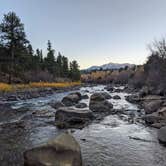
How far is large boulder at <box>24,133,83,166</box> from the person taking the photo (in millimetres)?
6469

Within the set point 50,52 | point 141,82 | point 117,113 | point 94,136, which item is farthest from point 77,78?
point 94,136

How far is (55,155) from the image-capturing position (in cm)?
665

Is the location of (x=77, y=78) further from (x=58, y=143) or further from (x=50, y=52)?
(x=58, y=143)

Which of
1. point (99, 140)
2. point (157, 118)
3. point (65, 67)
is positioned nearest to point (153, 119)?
point (157, 118)

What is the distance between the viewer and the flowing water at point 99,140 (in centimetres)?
798

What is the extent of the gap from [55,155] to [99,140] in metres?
4.21

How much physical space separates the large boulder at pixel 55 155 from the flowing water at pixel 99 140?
3.25 feet

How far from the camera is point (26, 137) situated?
35.4 ft

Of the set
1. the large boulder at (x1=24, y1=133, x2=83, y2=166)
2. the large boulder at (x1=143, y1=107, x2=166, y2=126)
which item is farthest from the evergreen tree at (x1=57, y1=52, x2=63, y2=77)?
the large boulder at (x1=24, y1=133, x2=83, y2=166)

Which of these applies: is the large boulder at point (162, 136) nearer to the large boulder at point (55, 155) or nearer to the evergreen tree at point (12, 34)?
the large boulder at point (55, 155)

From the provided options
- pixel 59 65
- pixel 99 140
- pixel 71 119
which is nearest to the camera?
pixel 99 140

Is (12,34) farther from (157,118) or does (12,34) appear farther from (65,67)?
(65,67)

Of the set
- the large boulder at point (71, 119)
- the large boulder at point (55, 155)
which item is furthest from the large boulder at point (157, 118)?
the large boulder at point (55, 155)

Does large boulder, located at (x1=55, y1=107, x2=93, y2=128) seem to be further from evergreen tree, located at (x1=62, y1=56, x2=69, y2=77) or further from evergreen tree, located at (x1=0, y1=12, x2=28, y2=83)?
evergreen tree, located at (x1=62, y1=56, x2=69, y2=77)
